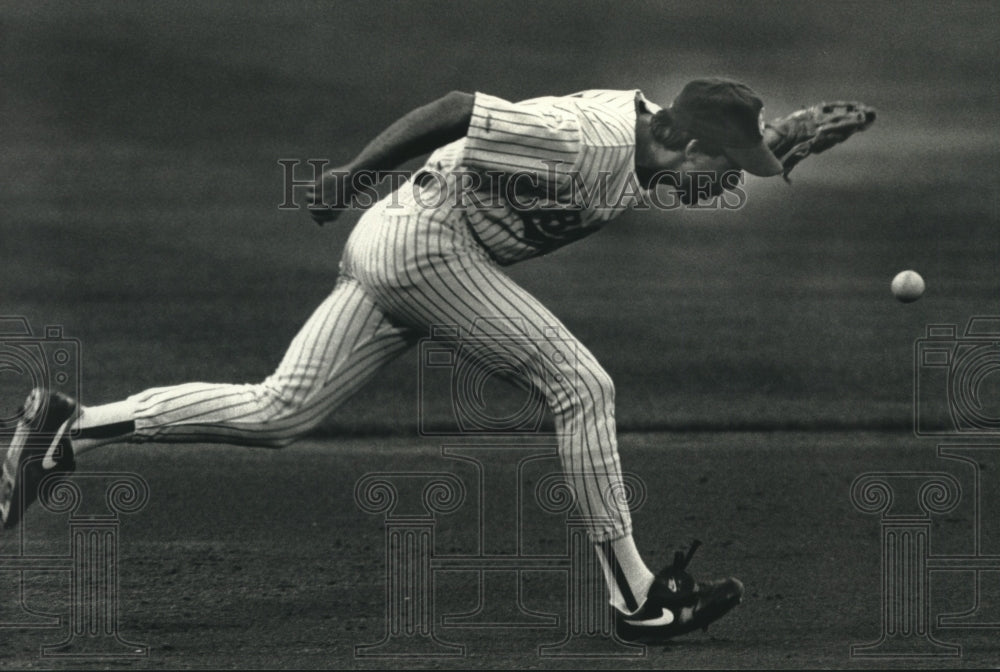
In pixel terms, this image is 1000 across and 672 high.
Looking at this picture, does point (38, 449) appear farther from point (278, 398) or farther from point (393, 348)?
point (393, 348)

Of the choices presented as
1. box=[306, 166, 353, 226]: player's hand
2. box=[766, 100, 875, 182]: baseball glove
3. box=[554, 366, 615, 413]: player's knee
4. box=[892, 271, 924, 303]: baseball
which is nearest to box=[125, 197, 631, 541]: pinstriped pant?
box=[554, 366, 615, 413]: player's knee

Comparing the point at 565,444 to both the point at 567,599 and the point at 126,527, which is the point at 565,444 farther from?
the point at 126,527

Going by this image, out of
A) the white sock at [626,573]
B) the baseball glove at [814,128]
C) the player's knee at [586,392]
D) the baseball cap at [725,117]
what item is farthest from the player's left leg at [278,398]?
the baseball glove at [814,128]

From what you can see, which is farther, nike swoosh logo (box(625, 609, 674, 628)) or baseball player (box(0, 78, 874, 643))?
nike swoosh logo (box(625, 609, 674, 628))

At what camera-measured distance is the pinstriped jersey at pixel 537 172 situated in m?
2.84

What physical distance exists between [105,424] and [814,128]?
177 centimetres

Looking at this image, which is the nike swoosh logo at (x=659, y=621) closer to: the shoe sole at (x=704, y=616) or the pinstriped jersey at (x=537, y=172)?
the shoe sole at (x=704, y=616)

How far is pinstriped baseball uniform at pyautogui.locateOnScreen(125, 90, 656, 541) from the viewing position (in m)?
2.96

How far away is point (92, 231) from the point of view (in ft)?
21.5

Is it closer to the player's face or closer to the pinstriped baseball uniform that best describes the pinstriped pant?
the pinstriped baseball uniform

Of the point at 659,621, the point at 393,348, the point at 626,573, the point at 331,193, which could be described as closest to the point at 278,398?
the point at 393,348

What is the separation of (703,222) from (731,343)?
56cm

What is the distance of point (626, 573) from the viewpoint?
3078 millimetres

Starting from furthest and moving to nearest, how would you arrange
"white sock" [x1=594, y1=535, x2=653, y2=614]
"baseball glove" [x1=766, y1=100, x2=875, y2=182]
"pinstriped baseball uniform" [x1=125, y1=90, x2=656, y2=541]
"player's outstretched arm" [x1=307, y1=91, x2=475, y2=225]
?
"baseball glove" [x1=766, y1=100, x2=875, y2=182] → "white sock" [x1=594, y1=535, x2=653, y2=614] → "pinstriped baseball uniform" [x1=125, y1=90, x2=656, y2=541] → "player's outstretched arm" [x1=307, y1=91, x2=475, y2=225]
